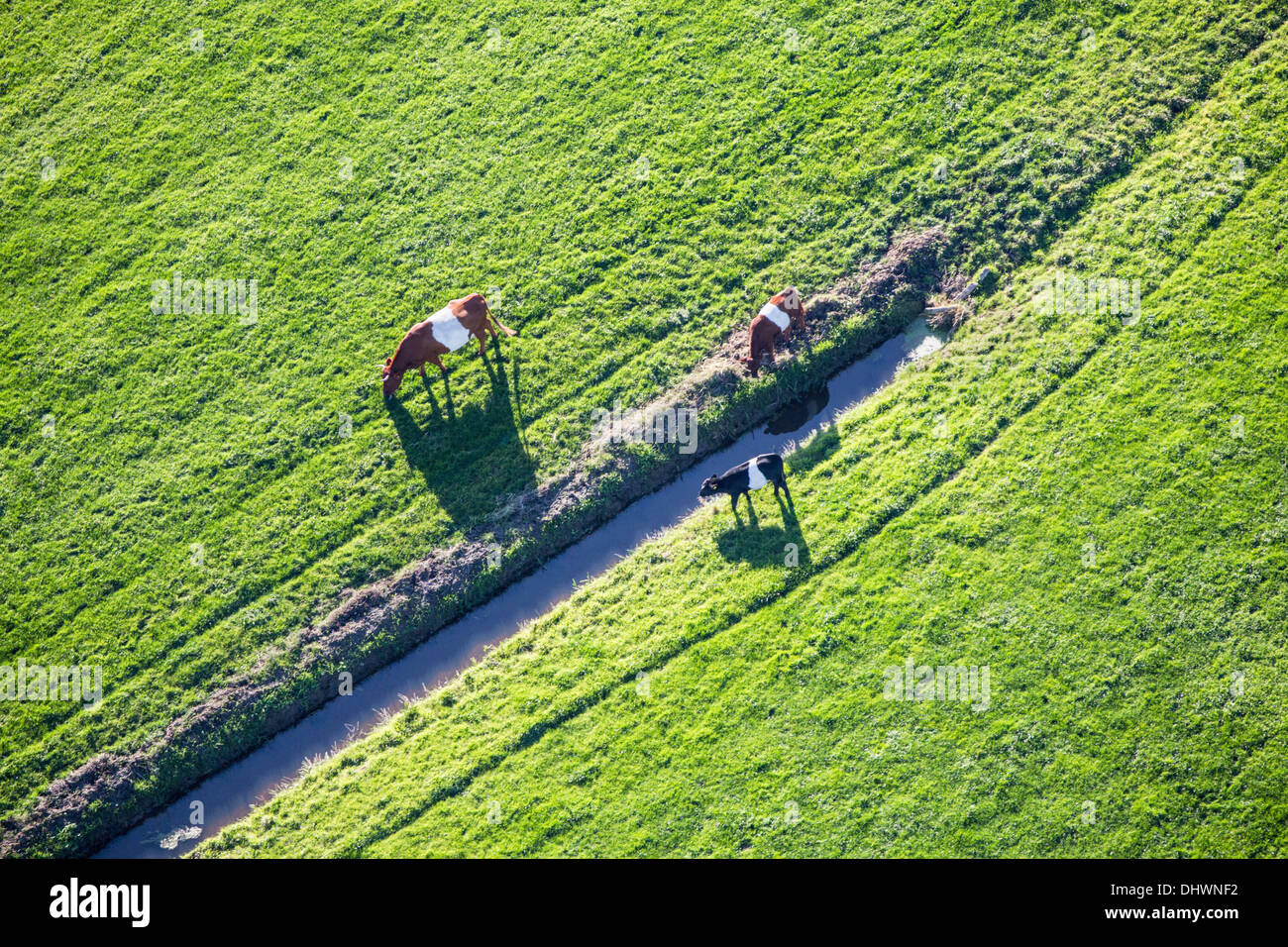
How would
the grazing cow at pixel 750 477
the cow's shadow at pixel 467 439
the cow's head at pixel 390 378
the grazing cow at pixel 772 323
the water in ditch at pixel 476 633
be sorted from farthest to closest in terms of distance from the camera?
the cow's head at pixel 390 378, the grazing cow at pixel 772 323, the cow's shadow at pixel 467 439, the grazing cow at pixel 750 477, the water in ditch at pixel 476 633

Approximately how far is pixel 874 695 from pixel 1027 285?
10.8 meters

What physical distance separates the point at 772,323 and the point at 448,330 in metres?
7.76

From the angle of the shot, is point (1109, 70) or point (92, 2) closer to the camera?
point (1109, 70)

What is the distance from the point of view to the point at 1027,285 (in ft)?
70.6

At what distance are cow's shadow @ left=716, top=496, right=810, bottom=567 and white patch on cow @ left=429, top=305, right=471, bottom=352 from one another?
25.9 ft

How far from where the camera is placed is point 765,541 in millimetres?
19594

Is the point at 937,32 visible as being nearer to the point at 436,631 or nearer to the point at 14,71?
the point at 436,631

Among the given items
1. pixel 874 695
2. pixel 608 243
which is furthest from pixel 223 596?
pixel 874 695

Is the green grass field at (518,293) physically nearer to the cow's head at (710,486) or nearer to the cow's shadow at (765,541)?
the cow's shadow at (765,541)

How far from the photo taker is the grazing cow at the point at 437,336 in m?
21.4

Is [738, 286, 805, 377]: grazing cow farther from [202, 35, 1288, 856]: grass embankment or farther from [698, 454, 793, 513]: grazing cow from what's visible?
[698, 454, 793, 513]: grazing cow

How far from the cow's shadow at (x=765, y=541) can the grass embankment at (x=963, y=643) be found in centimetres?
8

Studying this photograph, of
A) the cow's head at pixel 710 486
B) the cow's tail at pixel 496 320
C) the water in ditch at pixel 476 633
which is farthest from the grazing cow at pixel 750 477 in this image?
the cow's tail at pixel 496 320

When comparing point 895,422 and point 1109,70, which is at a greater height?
point 1109,70
